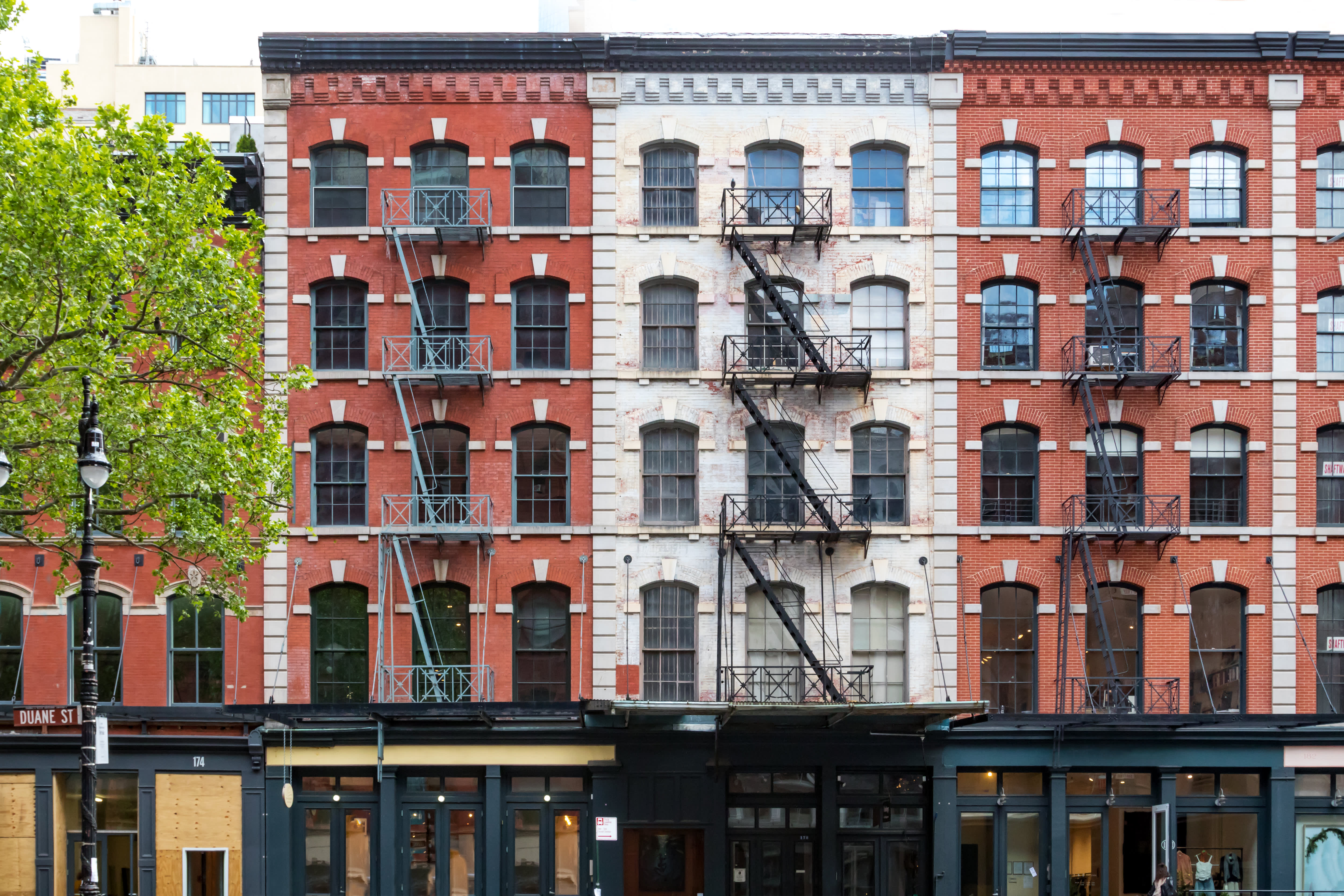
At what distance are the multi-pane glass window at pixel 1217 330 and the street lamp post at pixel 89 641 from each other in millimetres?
21585

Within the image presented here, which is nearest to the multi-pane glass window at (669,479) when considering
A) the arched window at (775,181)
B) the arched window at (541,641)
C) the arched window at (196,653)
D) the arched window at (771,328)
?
the arched window at (771,328)

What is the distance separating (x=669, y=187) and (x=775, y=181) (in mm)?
2281

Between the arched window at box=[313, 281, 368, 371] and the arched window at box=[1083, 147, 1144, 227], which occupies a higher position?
the arched window at box=[1083, 147, 1144, 227]

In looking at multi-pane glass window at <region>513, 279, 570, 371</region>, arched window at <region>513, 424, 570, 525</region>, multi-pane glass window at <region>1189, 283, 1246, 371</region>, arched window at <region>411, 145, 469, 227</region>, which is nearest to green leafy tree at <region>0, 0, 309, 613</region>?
arched window at <region>411, 145, 469, 227</region>

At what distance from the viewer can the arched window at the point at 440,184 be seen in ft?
90.9

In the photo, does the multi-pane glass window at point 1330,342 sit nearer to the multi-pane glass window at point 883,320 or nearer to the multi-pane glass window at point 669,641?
the multi-pane glass window at point 883,320

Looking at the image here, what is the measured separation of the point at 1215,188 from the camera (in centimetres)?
2830

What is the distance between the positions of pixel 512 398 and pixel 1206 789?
16532 millimetres

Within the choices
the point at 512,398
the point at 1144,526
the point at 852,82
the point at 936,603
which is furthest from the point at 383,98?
the point at 1144,526

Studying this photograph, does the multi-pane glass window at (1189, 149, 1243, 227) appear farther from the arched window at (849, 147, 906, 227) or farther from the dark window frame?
the arched window at (849, 147, 906, 227)

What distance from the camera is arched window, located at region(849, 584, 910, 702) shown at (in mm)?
27375

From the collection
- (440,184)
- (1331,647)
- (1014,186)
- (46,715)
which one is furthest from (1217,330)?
(46,715)

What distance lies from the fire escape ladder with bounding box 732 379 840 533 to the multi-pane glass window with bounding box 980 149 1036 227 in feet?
21.2

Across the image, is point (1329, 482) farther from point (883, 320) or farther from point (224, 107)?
point (224, 107)
